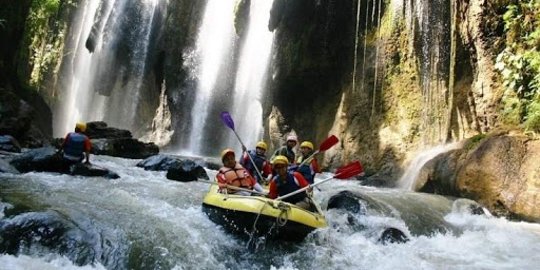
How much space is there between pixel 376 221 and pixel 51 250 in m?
5.29

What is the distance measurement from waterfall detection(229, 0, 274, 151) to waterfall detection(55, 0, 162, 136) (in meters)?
8.37

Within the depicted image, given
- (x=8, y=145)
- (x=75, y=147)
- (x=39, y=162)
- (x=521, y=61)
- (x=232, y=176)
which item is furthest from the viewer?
(x=8, y=145)

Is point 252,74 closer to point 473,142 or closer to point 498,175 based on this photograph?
point 473,142

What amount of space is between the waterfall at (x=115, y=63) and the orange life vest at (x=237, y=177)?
81.5ft

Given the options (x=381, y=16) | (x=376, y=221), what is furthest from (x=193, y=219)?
(x=381, y=16)

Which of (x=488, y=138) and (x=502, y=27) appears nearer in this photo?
(x=488, y=138)

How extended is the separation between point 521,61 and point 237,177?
7.67 meters

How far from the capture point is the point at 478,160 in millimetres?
10922

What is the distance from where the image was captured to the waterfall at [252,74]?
24906 millimetres

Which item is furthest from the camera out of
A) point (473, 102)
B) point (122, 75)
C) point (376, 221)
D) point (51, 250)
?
point (122, 75)

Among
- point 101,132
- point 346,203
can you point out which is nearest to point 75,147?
point 346,203

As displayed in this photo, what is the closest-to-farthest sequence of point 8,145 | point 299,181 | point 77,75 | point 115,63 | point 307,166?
point 299,181 → point 307,166 → point 8,145 → point 115,63 → point 77,75

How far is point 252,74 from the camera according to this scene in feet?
83.1

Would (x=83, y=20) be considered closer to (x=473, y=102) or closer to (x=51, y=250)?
(x=473, y=102)
